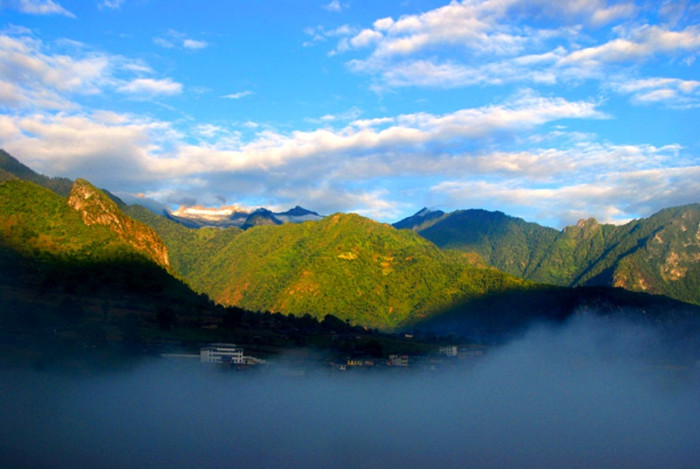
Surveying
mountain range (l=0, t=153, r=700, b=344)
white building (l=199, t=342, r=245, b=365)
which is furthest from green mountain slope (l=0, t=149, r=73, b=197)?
white building (l=199, t=342, r=245, b=365)

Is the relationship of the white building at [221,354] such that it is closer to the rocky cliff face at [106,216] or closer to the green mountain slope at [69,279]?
the green mountain slope at [69,279]

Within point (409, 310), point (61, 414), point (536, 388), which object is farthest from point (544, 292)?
point (61, 414)

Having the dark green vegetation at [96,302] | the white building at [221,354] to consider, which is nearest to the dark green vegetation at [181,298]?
the dark green vegetation at [96,302]

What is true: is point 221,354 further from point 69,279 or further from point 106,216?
point 106,216

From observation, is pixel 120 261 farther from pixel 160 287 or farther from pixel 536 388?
pixel 536 388

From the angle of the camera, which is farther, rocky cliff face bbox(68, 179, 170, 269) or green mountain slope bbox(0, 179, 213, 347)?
rocky cliff face bbox(68, 179, 170, 269)

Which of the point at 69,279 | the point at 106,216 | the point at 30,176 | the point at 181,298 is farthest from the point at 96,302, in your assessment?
the point at 30,176

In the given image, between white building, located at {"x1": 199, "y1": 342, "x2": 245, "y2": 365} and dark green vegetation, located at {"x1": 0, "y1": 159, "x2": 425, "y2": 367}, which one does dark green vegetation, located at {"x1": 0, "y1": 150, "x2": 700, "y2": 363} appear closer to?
dark green vegetation, located at {"x1": 0, "y1": 159, "x2": 425, "y2": 367}
